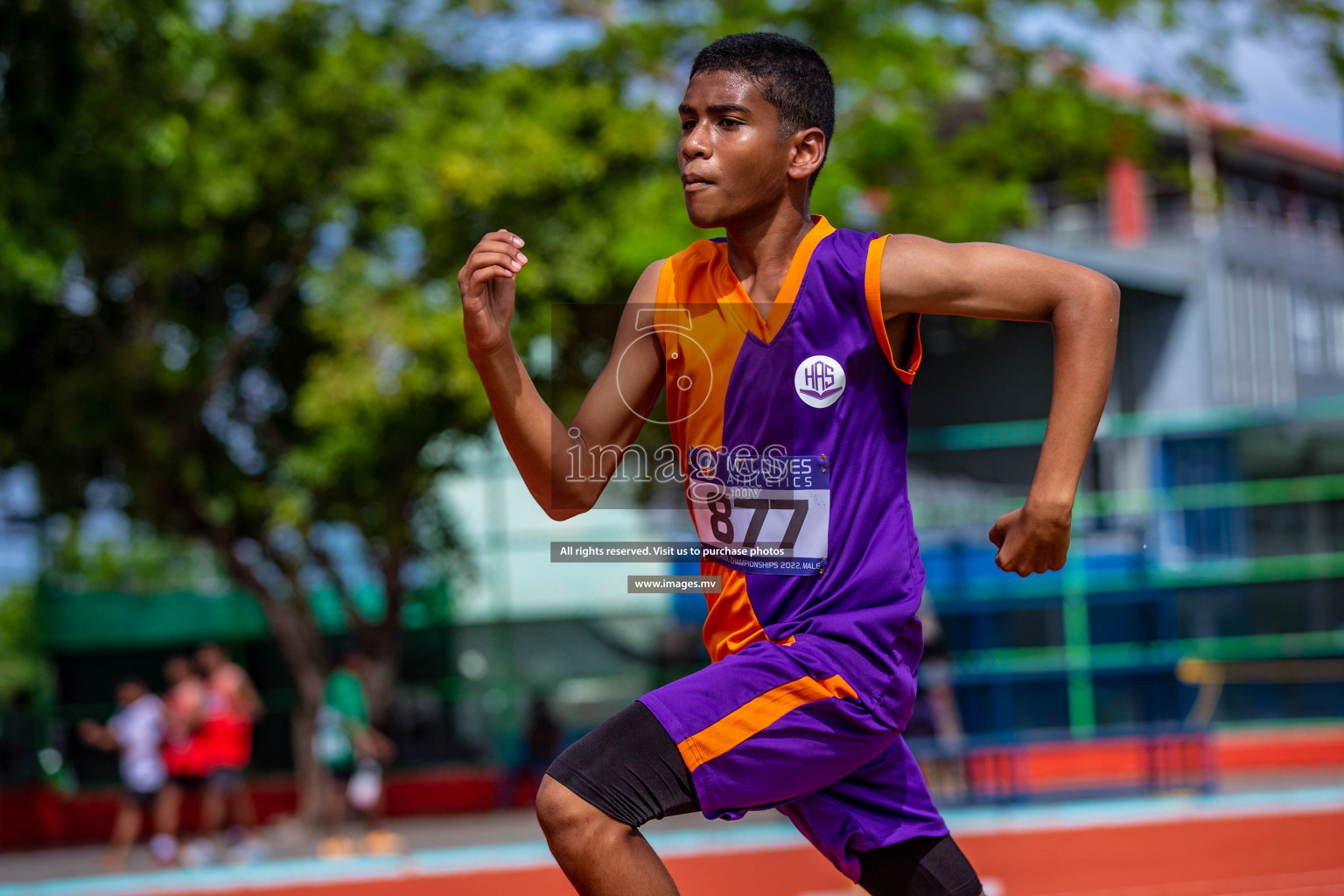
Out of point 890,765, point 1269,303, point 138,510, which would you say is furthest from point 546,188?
point 1269,303

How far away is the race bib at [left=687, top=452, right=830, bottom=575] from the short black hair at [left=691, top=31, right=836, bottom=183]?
0.55 meters

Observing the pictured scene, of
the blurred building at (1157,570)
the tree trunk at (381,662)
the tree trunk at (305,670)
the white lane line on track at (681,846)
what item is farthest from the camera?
the tree trunk at (381,662)

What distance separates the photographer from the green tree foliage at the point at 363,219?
34.6 feet

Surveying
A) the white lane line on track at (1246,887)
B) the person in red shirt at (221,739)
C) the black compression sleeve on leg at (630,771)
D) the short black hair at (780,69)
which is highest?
the short black hair at (780,69)

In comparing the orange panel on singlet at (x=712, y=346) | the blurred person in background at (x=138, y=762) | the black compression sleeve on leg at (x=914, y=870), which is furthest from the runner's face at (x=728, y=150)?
the blurred person in background at (x=138, y=762)

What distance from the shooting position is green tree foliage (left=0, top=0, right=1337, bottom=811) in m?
10.5

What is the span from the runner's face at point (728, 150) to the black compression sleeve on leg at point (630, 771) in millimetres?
829

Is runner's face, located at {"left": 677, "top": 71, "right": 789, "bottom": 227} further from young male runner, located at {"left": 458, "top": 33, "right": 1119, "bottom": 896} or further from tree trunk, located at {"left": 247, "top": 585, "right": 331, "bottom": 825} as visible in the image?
tree trunk, located at {"left": 247, "top": 585, "right": 331, "bottom": 825}

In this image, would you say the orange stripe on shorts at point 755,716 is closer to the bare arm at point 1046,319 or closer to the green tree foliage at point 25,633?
the bare arm at point 1046,319

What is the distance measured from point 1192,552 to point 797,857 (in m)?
6.24

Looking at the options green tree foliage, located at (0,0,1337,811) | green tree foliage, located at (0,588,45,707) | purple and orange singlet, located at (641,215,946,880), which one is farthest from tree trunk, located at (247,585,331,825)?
purple and orange singlet, located at (641,215,946,880)

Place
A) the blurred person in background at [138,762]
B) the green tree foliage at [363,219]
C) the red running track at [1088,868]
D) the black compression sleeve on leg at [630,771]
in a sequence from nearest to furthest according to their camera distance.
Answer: the black compression sleeve on leg at [630,771], the red running track at [1088,868], the green tree foliage at [363,219], the blurred person in background at [138,762]

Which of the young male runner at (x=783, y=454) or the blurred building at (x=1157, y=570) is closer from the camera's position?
the young male runner at (x=783, y=454)

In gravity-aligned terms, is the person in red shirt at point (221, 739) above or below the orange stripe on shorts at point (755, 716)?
below
